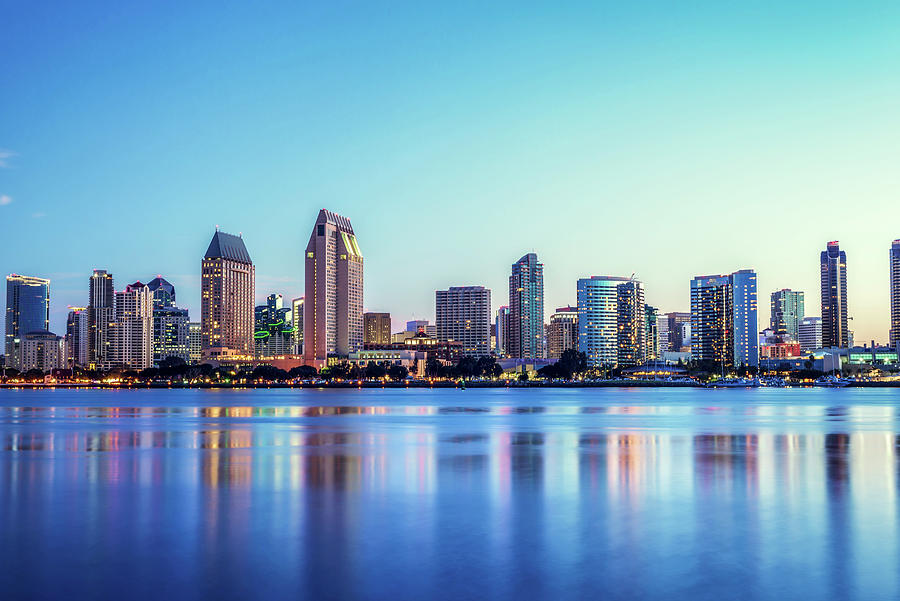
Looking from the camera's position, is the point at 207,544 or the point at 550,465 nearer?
the point at 207,544

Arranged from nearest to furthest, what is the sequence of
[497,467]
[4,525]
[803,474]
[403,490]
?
[4,525]
[403,490]
[803,474]
[497,467]

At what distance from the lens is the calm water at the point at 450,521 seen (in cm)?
1695

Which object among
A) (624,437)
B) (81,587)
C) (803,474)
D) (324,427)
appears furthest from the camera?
(324,427)

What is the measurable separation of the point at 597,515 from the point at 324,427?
4235cm

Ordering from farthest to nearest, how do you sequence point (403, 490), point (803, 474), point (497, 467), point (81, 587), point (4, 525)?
point (497, 467)
point (803, 474)
point (403, 490)
point (4, 525)
point (81, 587)

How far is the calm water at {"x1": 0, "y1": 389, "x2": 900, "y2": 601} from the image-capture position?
17.0 metres

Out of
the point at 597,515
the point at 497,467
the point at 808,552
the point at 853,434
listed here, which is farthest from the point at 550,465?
the point at 853,434

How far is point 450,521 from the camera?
23672mm

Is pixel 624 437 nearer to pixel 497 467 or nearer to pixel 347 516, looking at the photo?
pixel 497 467

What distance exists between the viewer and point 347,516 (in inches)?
961

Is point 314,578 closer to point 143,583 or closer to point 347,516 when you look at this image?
point 143,583

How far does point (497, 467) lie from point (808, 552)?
1781cm

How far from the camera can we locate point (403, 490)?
97.6ft

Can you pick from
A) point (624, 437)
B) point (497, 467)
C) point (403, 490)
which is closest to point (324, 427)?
point (624, 437)
